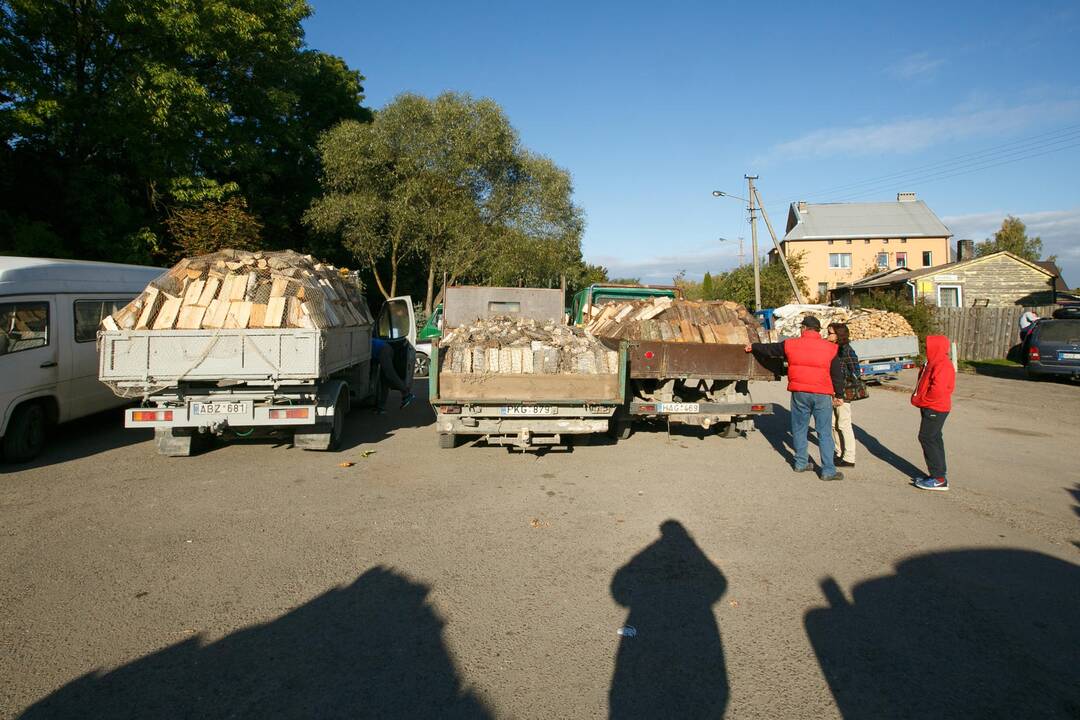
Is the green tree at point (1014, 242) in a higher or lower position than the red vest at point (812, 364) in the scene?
higher

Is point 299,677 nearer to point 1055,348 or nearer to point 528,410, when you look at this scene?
point 528,410

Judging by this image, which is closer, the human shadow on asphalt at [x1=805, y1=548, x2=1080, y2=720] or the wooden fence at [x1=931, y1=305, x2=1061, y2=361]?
the human shadow on asphalt at [x1=805, y1=548, x2=1080, y2=720]

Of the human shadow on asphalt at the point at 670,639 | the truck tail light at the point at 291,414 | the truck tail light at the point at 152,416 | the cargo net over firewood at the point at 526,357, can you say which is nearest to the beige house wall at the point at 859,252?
the cargo net over firewood at the point at 526,357

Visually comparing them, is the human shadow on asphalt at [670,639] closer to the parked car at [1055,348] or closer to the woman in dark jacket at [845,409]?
the woman in dark jacket at [845,409]

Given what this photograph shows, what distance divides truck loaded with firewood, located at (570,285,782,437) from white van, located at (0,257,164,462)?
23.1 feet

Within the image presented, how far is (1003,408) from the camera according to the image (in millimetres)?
13023

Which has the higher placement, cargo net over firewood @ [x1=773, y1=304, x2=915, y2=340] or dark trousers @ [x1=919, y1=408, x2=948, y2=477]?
cargo net over firewood @ [x1=773, y1=304, x2=915, y2=340]

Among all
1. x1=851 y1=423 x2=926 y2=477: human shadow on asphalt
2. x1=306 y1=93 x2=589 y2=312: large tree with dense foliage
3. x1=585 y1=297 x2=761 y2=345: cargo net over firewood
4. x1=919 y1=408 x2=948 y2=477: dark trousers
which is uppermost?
x1=306 y1=93 x2=589 y2=312: large tree with dense foliage

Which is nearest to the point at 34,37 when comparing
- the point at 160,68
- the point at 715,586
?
the point at 160,68

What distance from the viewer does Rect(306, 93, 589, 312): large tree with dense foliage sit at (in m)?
22.5

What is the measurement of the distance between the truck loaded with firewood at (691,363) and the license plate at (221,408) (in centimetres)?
449

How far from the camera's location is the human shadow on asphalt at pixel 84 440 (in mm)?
7684

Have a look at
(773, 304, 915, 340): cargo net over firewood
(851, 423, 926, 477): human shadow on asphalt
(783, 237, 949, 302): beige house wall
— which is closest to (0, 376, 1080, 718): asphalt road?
(851, 423, 926, 477): human shadow on asphalt

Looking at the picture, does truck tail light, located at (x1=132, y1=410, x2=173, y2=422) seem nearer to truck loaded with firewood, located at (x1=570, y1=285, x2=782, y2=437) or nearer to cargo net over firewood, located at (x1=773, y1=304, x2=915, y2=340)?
truck loaded with firewood, located at (x1=570, y1=285, x2=782, y2=437)
